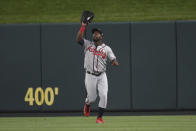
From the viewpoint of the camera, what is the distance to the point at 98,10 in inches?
515

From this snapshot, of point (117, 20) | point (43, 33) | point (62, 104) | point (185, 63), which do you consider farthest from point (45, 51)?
point (185, 63)

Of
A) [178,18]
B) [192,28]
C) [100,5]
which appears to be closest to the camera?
[192,28]

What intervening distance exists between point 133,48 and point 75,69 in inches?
61.6

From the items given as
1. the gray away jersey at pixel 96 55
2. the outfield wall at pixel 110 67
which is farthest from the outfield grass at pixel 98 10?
the gray away jersey at pixel 96 55

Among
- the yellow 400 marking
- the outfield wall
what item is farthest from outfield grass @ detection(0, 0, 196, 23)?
the yellow 400 marking

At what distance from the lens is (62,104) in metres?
11.8

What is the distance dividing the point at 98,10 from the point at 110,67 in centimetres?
213

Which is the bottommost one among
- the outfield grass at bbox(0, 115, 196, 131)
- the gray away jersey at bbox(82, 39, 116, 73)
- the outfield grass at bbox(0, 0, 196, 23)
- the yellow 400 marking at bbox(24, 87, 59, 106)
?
the outfield grass at bbox(0, 115, 196, 131)

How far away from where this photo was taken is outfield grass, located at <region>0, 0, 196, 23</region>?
1261cm

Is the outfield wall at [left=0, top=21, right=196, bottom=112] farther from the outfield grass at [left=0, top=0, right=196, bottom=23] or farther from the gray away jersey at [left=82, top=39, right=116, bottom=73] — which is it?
the gray away jersey at [left=82, top=39, right=116, bottom=73]

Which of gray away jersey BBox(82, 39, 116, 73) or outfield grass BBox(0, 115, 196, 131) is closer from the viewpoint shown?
outfield grass BBox(0, 115, 196, 131)

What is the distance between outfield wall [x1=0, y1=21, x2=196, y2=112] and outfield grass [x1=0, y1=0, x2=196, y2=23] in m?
1.00

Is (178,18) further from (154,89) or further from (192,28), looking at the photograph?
(154,89)

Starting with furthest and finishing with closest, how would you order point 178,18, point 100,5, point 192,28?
1. point 100,5
2. point 178,18
3. point 192,28
